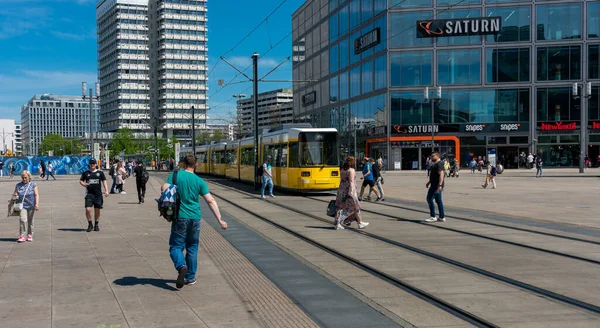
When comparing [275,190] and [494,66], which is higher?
[494,66]

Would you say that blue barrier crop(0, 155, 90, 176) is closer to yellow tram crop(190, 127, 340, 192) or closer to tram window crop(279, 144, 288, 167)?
yellow tram crop(190, 127, 340, 192)

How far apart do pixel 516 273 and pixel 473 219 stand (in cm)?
704

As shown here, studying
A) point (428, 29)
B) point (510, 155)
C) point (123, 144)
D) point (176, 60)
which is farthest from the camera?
point (176, 60)

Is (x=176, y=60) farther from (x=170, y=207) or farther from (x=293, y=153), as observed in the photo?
(x=170, y=207)

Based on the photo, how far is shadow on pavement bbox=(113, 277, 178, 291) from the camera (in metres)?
7.14

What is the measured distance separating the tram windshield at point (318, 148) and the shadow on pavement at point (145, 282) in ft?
51.3

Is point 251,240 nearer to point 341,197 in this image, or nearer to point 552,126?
point 341,197

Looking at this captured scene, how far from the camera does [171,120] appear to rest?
134 metres

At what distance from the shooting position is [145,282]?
7.37 m

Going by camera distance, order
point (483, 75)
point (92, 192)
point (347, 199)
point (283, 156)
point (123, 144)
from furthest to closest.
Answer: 1. point (123, 144)
2. point (483, 75)
3. point (283, 156)
4. point (347, 199)
5. point (92, 192)

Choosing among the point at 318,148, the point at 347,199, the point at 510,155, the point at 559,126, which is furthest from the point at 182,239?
the point at 559,126

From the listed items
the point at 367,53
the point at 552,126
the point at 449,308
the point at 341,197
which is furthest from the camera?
the point at 367,53

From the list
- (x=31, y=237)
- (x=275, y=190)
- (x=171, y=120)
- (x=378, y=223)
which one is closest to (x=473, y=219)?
(x=378, y=223)

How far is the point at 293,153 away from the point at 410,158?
35766 millimetres
